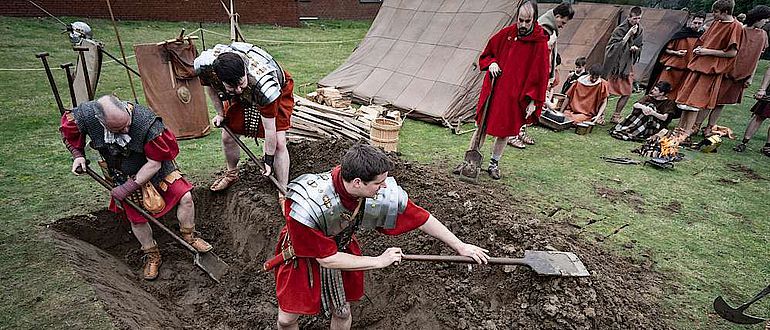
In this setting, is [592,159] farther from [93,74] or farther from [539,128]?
[93,74]

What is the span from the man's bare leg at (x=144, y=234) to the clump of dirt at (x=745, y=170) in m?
6.57

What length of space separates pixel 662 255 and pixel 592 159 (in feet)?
7.62

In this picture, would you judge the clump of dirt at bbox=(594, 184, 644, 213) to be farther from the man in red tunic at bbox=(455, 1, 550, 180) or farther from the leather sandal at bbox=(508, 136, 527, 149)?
the leather sandal at bbox=(508, 136, 527, 149)

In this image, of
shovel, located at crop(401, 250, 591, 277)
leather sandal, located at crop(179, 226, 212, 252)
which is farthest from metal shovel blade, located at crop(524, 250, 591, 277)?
leather sandal, located at crop(179, 226, 212, 252)

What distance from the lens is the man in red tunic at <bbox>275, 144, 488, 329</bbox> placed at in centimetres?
186

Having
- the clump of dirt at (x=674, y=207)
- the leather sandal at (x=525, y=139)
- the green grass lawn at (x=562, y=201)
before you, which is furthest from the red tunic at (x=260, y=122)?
the clump of dirt at (x=674, y=207)

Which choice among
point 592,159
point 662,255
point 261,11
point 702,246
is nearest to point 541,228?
point 662,255

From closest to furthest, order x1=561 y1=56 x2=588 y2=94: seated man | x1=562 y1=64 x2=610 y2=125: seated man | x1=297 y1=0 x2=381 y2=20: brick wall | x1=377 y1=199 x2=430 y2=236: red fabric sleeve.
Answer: x1=377 y1=199 x2=430 y2=236: red fabric sleeve < x1=562 y1=64 x2=610 y2=125: seated man < x1=561 y1=56 x2=588 y2=94: seated man < x1=297 y1=0 x2=381 y2=20: brick wall

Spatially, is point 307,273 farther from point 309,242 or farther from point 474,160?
point 474,160

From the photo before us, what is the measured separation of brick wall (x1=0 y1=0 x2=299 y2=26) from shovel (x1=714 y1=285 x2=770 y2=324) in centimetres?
1500

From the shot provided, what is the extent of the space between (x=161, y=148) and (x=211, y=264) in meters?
1.04

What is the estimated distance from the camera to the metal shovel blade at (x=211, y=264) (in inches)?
130

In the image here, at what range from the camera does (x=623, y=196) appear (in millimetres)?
4496

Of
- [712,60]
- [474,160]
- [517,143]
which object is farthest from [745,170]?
[474,160]
